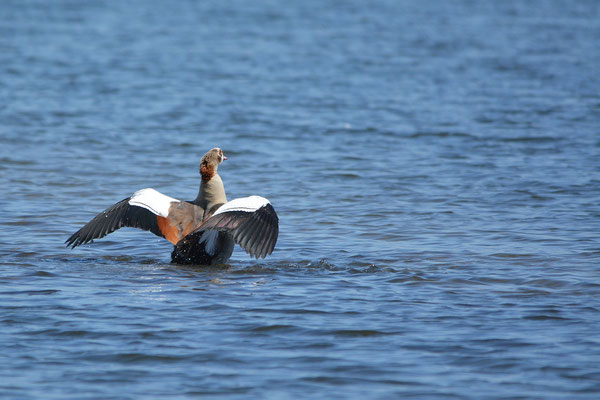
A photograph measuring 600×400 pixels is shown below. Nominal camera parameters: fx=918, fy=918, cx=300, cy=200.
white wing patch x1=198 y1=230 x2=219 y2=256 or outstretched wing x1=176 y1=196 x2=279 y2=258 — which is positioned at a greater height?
outstretched wing x1=176 y1=196 x2=279 y2=258

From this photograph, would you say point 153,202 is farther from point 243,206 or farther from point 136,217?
point 243,206

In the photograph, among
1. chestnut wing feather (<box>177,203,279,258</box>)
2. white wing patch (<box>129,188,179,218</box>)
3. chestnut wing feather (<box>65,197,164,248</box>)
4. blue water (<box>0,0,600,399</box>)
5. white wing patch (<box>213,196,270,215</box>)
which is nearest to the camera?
blue water (<box>0,0,600,399</box>)

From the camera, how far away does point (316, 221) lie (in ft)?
35.8

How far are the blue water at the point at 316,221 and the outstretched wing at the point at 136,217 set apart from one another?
0.30 meters

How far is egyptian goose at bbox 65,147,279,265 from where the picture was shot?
830 cm

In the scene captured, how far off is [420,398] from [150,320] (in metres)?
2.27

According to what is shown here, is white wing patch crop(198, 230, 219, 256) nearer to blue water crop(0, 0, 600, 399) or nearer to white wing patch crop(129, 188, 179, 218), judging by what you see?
blue water crop(0, 0, 600, 399)

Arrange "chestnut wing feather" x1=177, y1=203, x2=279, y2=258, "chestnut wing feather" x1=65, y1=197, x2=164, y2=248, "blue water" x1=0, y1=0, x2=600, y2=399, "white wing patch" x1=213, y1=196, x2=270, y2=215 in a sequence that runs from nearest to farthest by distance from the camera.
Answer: "blue water" x1=0, y1=0, x2=600, y2=399, "chestnut wing feather" x1=177, y1=203, x2=279, y2=258, "white wing patch" x1=213, y1=196, x2=270, y2=215, "chestnut wing feather" x1=65, y1=197, x2=164, y2=248

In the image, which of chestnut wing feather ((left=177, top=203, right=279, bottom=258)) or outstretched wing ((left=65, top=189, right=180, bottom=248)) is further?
outstretched wing ((left=65, top=189, right=180, bottom=248))

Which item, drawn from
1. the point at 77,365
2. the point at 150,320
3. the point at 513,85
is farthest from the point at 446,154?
the point at 77,365

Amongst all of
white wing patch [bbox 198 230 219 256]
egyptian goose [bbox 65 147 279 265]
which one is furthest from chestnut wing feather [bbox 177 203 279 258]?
white wing patch [bbox 198 230 219 256]

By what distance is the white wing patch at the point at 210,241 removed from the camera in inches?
338

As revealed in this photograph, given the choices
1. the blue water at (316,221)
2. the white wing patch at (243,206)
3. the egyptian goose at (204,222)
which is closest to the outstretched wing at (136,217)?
the egyptian goose at (204,222)

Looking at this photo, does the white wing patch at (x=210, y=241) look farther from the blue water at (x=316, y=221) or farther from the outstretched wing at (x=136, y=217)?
the outstretched wing at (x=136, y=217)
